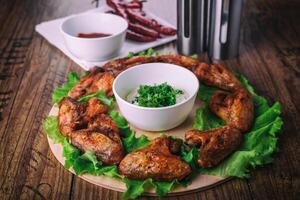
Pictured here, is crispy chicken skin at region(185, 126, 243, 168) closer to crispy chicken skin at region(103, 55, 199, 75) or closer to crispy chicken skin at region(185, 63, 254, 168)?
crispy chicken skin at region(185, 63, 254, 168)

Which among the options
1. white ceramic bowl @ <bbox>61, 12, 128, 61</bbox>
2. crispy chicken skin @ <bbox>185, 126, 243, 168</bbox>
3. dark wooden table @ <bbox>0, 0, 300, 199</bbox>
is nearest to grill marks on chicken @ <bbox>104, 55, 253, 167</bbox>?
crispy chicken skin @ <bbox>185, 126, 243, 168</bbox>

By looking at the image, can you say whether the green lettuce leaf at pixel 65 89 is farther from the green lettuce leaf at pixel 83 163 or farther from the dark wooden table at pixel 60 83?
the green lettuce leaf at pixel 83 163

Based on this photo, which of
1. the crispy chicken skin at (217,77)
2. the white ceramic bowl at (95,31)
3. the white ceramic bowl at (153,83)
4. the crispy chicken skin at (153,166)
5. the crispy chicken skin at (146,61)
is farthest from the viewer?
the white ceramic bowl at (95,31)

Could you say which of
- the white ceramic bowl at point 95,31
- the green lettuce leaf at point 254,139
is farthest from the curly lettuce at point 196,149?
the white ceramic bowl at point 95,31

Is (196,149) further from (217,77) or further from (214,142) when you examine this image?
(217,77)

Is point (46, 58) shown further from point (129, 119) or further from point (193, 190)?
point (193, 190)
